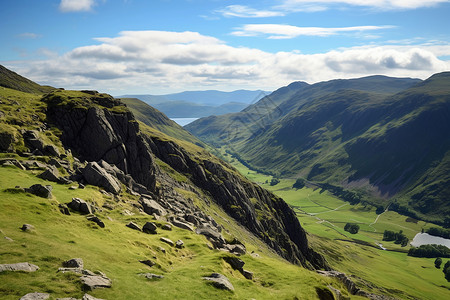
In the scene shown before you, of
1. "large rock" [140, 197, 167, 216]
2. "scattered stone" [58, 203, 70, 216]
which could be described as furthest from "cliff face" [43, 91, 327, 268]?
"scattered stone" [58, 203, 70, 216]

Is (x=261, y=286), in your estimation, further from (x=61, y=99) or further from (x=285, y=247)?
(x=285, y=247)

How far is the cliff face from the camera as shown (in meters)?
86.1

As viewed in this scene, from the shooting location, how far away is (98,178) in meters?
59.9

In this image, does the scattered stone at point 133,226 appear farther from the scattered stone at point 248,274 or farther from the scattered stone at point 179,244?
A: the scattered stone at point 248,274

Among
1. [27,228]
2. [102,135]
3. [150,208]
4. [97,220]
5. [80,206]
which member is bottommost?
[150,208]

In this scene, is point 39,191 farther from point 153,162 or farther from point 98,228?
point 153,162

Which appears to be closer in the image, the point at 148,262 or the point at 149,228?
the point at 148,262

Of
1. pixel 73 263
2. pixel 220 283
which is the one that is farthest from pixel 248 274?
pixel 73 263

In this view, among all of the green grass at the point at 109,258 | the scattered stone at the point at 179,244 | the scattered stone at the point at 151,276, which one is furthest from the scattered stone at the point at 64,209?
the scattered stone at the point at 151,276

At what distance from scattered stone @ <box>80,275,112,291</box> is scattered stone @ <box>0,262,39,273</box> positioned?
164 inches

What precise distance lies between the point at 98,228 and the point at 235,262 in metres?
19.2

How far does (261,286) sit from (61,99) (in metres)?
83.1

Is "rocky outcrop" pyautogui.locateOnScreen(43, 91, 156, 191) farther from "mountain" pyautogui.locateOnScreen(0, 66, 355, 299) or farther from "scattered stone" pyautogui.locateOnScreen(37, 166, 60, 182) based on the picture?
"scattered stone" pyautogui.locateOnScreen(37, 166, 60, 182)

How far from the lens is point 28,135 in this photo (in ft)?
214
